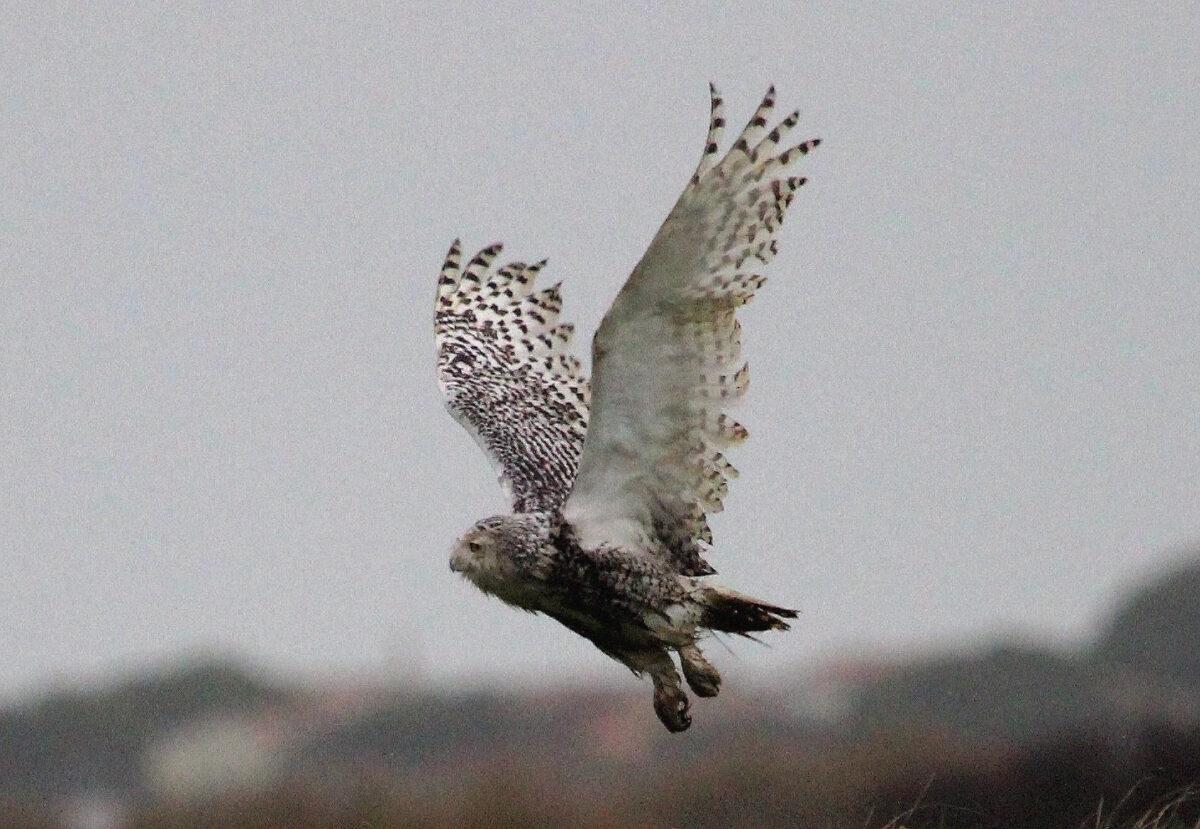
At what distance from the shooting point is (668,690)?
26.9 ft

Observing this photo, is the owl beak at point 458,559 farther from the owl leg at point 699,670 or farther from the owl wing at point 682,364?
the owl leg at point 699,670

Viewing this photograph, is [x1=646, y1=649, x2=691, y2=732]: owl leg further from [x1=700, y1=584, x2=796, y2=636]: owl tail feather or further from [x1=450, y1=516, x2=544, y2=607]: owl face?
[x1=450, y1=516, x2=544, y2=607]: owl face

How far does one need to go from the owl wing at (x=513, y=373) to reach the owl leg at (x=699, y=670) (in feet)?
2.44

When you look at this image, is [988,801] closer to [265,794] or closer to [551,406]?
[551,406]

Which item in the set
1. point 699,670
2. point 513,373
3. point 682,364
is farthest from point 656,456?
point 513,373

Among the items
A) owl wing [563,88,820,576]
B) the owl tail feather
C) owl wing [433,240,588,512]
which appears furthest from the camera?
owl wing [433,240,588,512]

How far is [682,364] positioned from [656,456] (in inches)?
17.7

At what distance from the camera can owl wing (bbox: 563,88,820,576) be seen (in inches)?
282

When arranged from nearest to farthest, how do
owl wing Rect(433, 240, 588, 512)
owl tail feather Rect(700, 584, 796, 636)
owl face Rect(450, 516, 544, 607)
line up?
1. owl face Rect(450, 516, 544, 607)
2. owl tail feather Rect(700, 584, 796, 636)
3. owl wing Rect(433, 240, 588, 512)

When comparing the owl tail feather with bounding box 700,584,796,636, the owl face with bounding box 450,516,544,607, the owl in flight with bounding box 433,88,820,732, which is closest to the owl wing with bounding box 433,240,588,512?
the owl in flight with bounding box 433,88,820,732

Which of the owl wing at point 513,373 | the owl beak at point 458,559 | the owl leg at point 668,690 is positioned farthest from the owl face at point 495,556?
the owl leg at point 668,690

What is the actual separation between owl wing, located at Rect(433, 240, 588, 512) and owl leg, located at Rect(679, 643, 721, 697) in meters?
0.74

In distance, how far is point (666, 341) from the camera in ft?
24.2

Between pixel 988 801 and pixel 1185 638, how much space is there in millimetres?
2416
